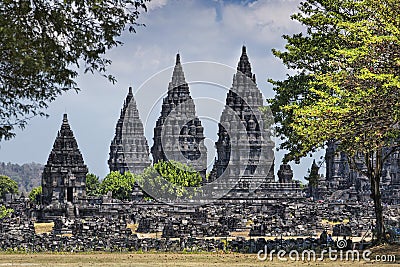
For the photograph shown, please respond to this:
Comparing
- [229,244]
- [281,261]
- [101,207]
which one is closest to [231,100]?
[101,207]

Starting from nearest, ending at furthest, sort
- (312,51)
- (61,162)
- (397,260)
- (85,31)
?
(85,31)
(397,260)
(312,51)
(61,162)

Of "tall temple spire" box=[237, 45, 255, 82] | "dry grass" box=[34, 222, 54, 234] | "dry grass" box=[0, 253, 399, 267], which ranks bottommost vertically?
"dry grass" box=[0, 253, 399, 267]

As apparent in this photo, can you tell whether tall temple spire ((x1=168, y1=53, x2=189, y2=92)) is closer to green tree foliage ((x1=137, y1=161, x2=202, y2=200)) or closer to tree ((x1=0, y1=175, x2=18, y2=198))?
green tree foliage ((x1=137, y1=161, x2=202, y2=200))

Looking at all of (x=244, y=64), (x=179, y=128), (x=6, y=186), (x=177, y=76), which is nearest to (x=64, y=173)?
(x=244, y=64)

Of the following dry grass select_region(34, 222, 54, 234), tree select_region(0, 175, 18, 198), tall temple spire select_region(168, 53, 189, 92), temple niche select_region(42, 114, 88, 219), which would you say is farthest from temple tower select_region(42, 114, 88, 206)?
tree select_region(0, 175, 18, 198)

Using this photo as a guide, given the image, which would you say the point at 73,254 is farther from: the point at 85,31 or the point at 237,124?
the point at 237,124

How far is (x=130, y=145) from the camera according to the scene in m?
124

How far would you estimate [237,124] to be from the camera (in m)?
88.9

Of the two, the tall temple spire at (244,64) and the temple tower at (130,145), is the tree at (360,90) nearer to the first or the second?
the tall temple spire at (244,64)

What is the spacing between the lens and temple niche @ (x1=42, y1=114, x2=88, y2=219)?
72.6 m

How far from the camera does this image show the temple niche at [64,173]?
72.6 metres

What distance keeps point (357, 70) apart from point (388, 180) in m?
68.3

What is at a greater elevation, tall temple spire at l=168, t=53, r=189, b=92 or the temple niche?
tall temple spire at l=168, t=53, r=189, b=92

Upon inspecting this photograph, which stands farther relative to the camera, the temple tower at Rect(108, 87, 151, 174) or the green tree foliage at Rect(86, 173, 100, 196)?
the temple tower at Rect(108, 87, 151, 174)
